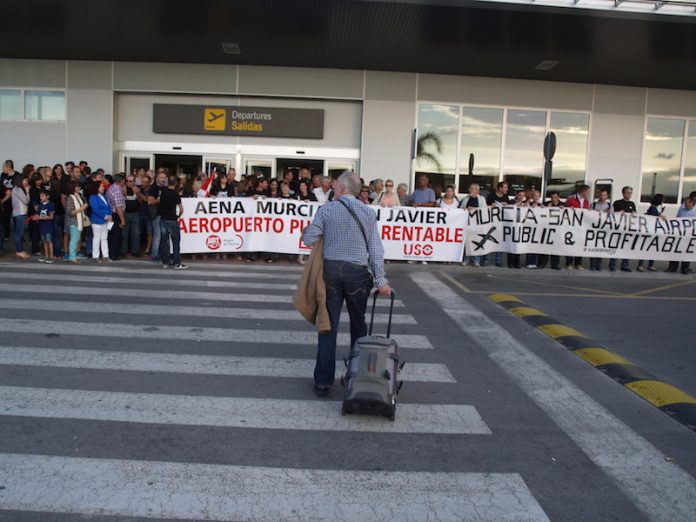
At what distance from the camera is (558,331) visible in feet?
27.4

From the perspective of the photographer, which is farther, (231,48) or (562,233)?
(231,48)

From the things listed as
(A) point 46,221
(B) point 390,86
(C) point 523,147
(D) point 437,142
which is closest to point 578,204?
(C) point 523,147

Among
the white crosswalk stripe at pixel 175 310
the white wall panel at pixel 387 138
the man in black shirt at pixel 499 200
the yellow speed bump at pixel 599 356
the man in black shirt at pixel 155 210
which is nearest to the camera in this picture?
the yellow speed bump at pixel 599 356

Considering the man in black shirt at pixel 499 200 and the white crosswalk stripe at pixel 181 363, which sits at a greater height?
the man in black shirt at pixel 499 200

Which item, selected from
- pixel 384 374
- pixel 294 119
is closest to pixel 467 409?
pixel 384 374

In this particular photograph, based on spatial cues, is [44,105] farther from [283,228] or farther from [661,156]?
[661,156]

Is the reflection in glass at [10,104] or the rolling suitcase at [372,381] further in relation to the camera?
the reflection in glass at [10,104]

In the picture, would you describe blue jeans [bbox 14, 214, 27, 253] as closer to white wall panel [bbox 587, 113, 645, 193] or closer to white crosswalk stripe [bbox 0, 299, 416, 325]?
white crosswalk stripe [bbox 0, 299, 416, 325]

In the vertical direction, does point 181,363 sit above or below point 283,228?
below

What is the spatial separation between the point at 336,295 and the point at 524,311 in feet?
15.9

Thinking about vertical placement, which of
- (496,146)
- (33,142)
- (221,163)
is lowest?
(221,163)

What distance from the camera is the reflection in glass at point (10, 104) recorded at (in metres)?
20.4

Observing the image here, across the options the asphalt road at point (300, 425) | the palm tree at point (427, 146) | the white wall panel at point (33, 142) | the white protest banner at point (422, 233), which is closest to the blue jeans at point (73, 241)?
the asphalt road at point (300, 425)

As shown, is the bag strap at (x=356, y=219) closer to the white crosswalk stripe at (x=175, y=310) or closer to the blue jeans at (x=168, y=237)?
the white crosswalk stripe at (x=175, y=310)
